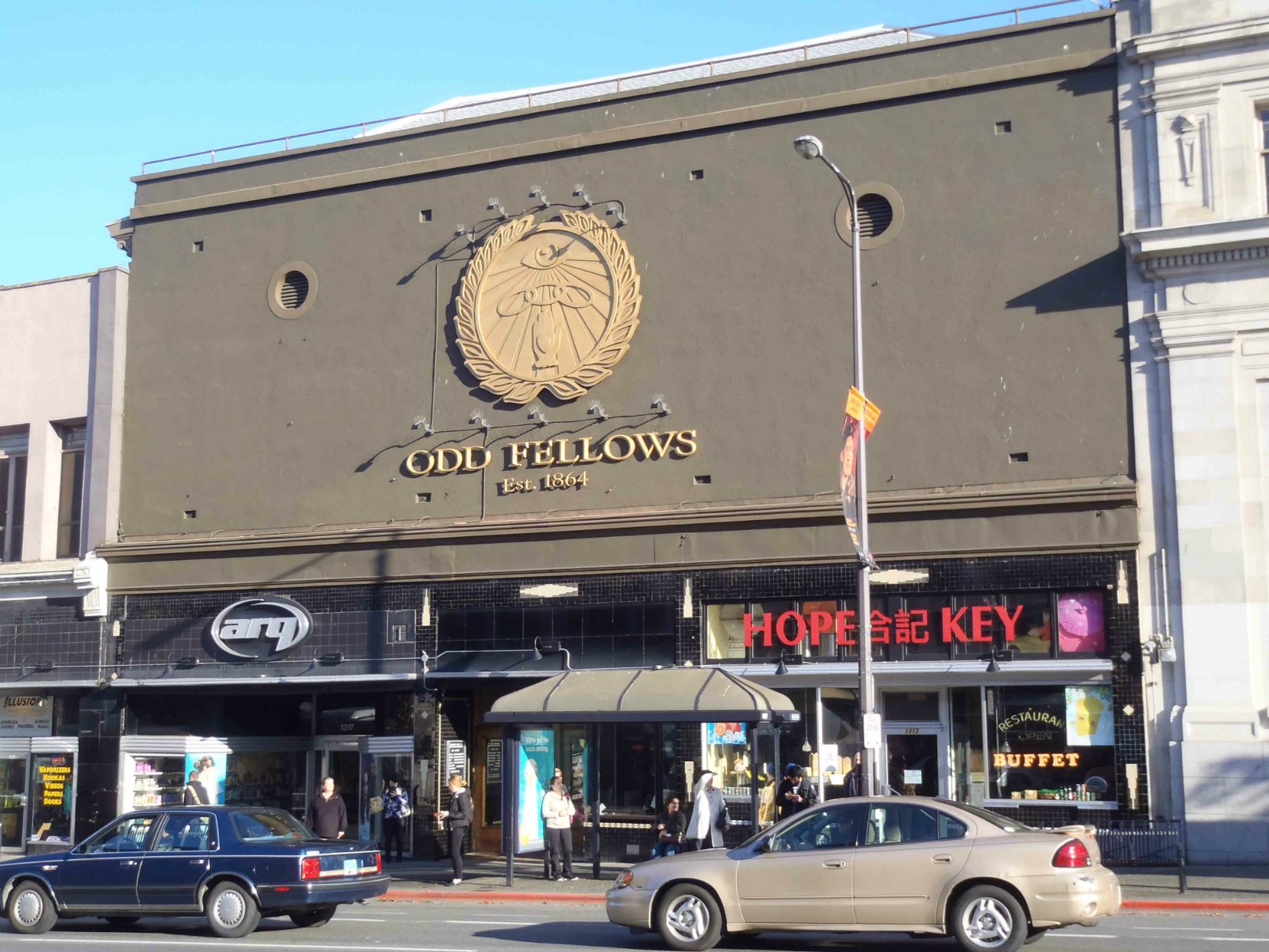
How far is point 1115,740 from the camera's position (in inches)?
904

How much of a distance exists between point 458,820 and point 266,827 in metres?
6.02

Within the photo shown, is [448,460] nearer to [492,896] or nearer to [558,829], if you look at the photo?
[558,829]

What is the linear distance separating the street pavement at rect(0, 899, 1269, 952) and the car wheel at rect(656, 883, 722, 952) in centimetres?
41

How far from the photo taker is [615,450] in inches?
1064

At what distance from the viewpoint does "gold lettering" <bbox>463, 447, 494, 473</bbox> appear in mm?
27906

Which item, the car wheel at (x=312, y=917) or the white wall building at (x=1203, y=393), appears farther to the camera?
the white wall building at (x=1203, y=393)

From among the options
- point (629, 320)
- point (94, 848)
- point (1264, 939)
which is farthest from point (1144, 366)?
point (94, 848)

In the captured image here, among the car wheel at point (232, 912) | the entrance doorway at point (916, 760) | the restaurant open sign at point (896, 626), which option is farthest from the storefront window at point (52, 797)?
the entrance doorway at point (916, 760)

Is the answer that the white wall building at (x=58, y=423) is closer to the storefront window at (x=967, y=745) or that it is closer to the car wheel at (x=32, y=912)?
the car wheel at (x=32, y=912)

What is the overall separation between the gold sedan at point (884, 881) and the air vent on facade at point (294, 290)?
1815 cm

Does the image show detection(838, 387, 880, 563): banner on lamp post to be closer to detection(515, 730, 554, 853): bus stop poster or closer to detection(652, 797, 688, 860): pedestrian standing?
detection(652, 797, 688, 860): pedestrian standing

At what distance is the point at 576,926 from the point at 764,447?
Result: 10.6 m

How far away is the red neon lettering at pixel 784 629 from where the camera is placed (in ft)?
82.5

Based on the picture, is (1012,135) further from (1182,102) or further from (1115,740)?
(1115,740)
